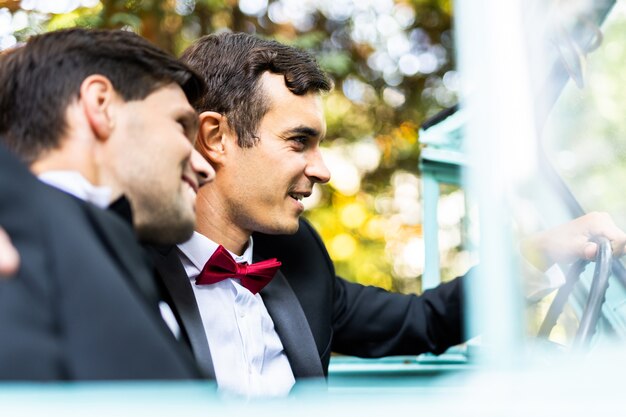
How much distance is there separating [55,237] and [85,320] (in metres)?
0.13

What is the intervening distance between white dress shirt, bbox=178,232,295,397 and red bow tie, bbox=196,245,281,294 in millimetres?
29

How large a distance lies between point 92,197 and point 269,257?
118 cm

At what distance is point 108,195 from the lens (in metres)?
1.50

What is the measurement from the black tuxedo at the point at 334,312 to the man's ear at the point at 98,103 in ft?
3.22

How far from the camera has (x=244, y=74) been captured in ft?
8.26

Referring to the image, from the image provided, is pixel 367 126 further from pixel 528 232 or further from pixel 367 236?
pixel 528 232

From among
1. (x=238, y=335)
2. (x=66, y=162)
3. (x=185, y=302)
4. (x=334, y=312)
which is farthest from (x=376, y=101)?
(x=66, y=162)

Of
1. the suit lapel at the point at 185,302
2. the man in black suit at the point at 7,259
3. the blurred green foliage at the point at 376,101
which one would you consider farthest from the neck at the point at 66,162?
the blurred green foliage at the point at 376,101

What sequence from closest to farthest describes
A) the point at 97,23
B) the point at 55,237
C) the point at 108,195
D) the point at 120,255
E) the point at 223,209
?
the point at 55,237 < the point at 120,255 < the point at 108,195 < the point at 223,209 < the point at 97,23

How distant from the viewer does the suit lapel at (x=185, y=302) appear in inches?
78.2

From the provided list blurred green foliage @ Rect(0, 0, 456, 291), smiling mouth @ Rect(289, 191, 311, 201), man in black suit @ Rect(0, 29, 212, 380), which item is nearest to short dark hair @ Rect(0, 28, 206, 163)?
man in black suit @ Rect(0, 29, 212, 380)

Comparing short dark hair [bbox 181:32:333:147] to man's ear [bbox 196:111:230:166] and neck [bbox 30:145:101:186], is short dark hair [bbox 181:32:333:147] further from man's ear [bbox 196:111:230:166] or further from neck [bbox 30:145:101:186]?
neck [bbox 30:145:101:186]

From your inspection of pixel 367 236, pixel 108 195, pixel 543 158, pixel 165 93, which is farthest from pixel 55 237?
pixel 367 236

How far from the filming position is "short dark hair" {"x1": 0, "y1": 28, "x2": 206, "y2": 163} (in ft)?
5.00
